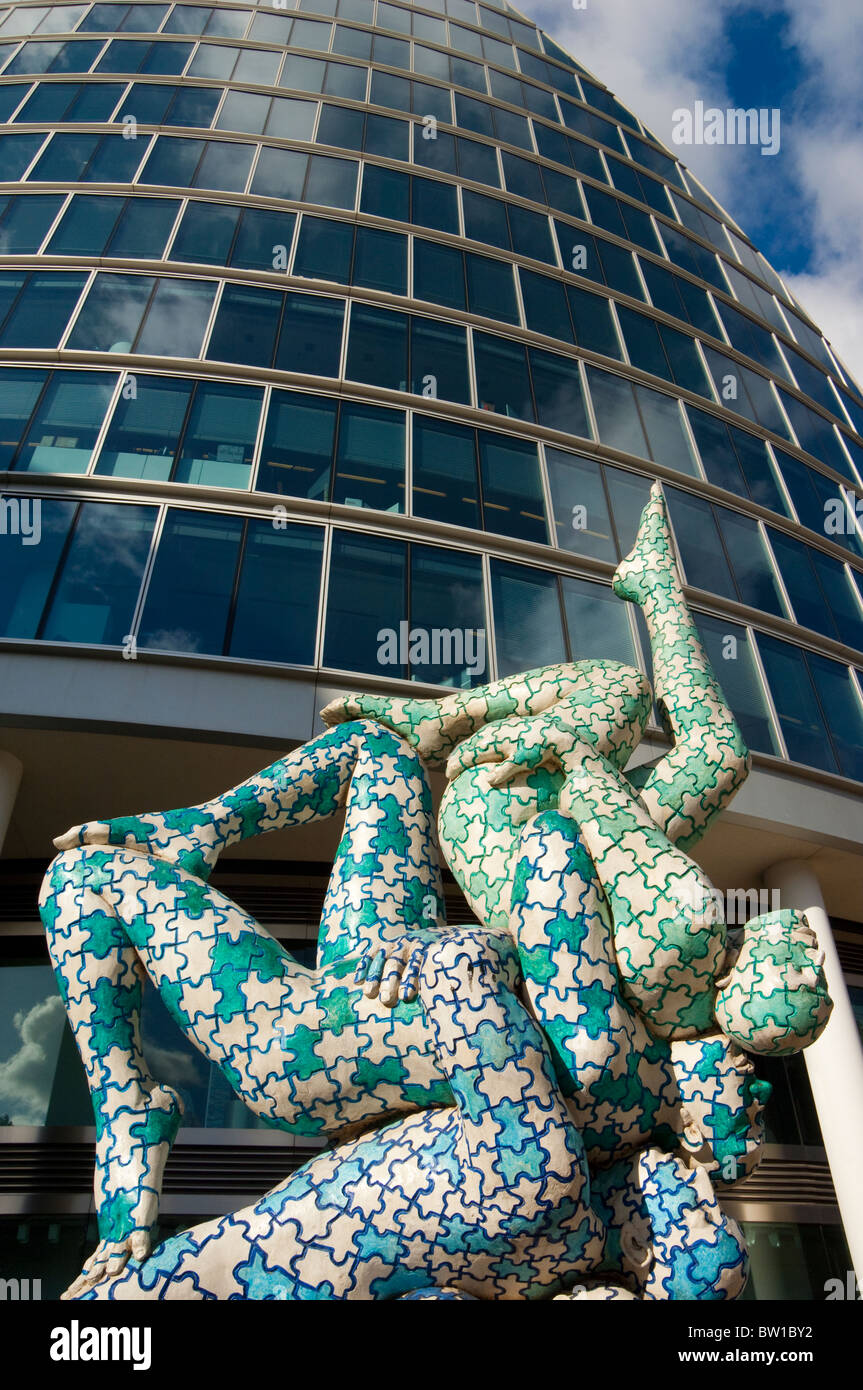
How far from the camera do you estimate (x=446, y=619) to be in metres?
10.2

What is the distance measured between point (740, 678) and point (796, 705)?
825mm

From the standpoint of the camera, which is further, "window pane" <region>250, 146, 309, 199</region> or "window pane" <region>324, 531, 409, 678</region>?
"window pane" <region>250, 146, 309, 199</region>

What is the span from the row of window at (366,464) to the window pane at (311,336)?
2.42 feet

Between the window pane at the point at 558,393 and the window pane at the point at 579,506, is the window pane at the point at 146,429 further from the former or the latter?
the window pane at the point at 558,393

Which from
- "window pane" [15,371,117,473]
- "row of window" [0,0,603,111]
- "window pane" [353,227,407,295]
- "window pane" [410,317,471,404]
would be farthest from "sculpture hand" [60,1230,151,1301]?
"row of window" [0,0,603,111]

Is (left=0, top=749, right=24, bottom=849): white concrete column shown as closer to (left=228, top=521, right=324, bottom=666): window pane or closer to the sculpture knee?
(left=228, top=521, right=324, bottom=666): window pane

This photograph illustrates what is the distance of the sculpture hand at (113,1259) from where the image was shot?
8.08 ft

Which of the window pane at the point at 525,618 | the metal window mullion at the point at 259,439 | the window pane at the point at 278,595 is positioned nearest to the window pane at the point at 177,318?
the metal window mullion at the point at 259,439

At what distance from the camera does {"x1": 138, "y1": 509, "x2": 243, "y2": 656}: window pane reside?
9.12 meters

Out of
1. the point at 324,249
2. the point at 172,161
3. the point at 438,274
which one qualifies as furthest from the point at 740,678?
the point at 172,161

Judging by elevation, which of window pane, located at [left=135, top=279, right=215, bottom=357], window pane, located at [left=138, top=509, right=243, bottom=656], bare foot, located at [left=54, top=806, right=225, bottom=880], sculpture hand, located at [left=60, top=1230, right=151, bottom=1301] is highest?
window pane, located at [left=135, top=279, right=215, bottom=357]

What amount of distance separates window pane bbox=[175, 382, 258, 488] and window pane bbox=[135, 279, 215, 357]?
896 millimetres

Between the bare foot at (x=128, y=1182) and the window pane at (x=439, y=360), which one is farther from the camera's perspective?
the window pane at (x=439, y=360)

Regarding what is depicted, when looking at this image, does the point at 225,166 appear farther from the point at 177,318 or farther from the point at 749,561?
the point at 749,561
